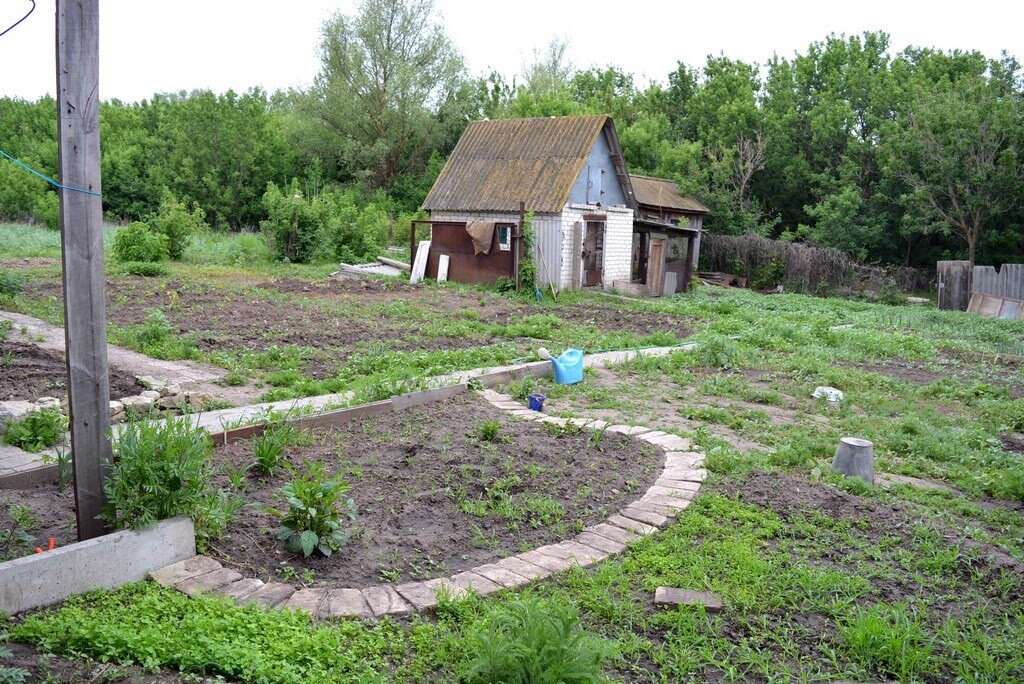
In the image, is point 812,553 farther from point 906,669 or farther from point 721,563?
point 906,669

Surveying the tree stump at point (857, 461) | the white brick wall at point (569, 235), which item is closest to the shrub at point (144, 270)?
the white brick wall at point (569, 235)

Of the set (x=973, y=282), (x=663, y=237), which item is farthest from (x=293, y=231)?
(x=973, y=282)

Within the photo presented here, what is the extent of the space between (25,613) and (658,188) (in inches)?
947

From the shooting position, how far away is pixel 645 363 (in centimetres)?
946

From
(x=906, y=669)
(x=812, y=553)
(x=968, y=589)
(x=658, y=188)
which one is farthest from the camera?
(x=658, y=188)

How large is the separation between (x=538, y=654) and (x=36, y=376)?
6201 millimetres

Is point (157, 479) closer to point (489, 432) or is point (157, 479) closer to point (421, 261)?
point (489, 432)

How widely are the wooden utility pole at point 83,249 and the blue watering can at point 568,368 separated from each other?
517 centimetres

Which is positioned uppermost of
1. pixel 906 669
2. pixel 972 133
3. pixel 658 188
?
pixel 972 133

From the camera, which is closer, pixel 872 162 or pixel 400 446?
pixel 400 446

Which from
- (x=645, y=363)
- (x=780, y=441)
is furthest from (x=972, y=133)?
(x=780, y=441)

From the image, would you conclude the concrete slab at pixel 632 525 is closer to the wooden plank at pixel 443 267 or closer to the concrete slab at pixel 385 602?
the concrete slab at pixel 385 602

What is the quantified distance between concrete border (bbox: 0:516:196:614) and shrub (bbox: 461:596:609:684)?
1633 mm

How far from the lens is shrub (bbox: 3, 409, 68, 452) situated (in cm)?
521
